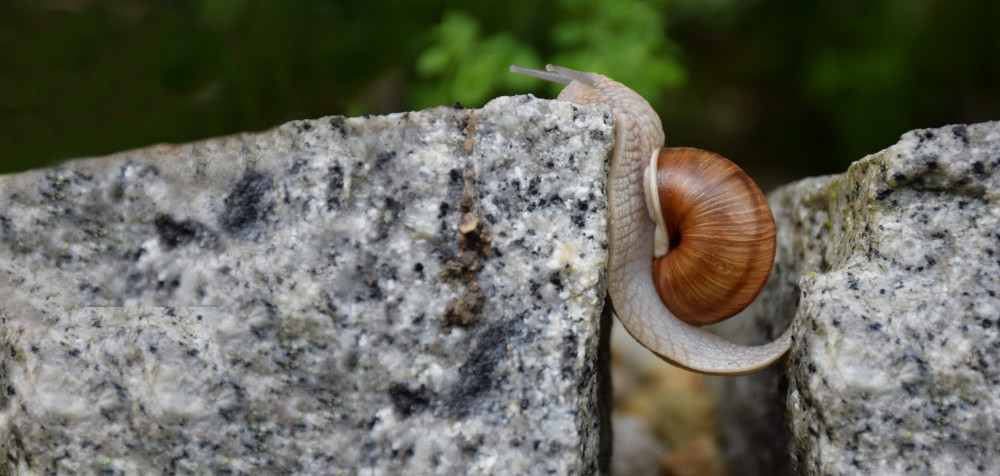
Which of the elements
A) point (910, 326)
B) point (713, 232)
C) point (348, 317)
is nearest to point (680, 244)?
point (713, 232)

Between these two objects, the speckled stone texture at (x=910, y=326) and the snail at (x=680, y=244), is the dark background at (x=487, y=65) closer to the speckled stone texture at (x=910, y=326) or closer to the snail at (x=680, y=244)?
the snail at (x=680, y=244)

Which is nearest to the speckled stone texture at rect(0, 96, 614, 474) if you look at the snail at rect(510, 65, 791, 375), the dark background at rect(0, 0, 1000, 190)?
the snail at rect(510, 65, 791, 375)

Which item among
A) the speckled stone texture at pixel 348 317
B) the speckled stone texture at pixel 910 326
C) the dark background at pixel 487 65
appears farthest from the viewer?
the dark background at pixel 487 65

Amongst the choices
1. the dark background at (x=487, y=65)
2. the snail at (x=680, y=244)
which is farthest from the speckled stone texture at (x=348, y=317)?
the dark background at (x=487, y=65)

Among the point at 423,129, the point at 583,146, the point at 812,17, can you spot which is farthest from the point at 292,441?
the point at 812,17

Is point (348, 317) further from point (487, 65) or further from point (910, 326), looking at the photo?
point (487, 65)
